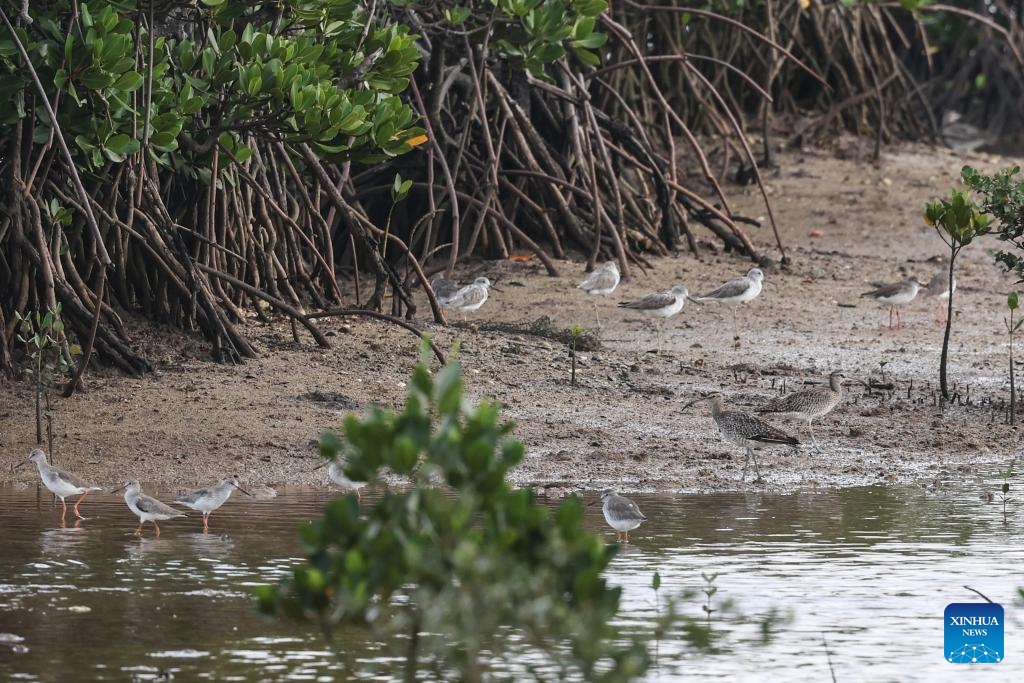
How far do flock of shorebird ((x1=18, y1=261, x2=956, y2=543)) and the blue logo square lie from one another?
1.69 m

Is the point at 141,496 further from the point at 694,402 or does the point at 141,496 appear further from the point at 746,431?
the point at 694,402

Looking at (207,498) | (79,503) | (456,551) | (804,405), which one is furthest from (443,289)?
(456,551)

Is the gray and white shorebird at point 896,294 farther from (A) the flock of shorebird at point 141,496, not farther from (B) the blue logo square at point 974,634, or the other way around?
(B) the blue logo square at point 974,634

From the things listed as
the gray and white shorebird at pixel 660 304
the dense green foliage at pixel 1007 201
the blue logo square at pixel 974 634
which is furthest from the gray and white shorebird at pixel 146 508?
the gray and white shorebird at pixel 660 304

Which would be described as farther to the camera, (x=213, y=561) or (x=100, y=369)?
(x=100, y=369)

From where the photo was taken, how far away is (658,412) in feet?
31.7

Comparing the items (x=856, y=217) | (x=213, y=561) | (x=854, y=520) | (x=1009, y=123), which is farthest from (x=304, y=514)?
(x=1009, y=123)

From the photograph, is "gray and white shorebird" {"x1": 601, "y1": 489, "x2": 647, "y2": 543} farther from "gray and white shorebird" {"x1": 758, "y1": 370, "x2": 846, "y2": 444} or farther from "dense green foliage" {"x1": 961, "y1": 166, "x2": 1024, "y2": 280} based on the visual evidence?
"dense green foliage" {"x1": 961, "y1": 166, "x2": 1024, "y2": 280}

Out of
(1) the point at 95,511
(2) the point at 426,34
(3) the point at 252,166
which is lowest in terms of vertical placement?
(1) the point at 95,511

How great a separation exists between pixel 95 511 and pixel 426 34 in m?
5.85

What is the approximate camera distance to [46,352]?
871 cm

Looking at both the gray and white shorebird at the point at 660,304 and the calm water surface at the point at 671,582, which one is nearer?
the calm water surface at the point at 671,582

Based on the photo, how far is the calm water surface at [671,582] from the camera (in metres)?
5.08

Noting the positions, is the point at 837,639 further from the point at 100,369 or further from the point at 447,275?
the point at 447,275
